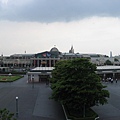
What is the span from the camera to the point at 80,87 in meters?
17.4

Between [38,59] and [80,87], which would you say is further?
[38,59]

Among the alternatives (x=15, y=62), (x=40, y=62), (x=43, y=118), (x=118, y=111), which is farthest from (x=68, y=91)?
(x=15, y=62)

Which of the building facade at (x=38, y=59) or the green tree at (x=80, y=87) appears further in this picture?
the building facade at (x=38, y=59)

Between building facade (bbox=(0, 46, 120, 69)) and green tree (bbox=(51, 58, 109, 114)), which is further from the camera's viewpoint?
building facade (bbox=(0, 46, 120, 69))

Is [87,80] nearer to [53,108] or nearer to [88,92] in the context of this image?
[88,92]

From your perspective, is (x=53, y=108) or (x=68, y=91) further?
(x=53, y=108)

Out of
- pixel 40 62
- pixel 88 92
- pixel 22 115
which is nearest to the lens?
pixel 88 92

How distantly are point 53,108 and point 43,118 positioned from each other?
12.2 ft

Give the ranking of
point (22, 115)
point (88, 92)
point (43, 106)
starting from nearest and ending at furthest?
point (88, 92) → point (22, 115) → point (43, 106)

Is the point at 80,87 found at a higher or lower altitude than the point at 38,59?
lower

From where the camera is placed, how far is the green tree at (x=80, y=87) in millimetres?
17172

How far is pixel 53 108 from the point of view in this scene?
72.7 ft

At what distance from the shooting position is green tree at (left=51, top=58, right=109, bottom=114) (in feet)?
56.3

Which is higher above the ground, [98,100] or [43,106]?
[98,100]
